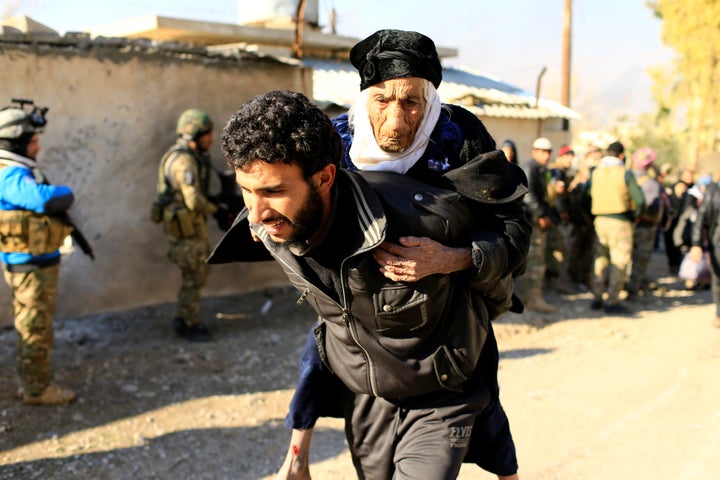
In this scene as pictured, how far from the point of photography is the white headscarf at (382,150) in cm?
214

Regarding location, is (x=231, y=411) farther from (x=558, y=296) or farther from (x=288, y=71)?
(x=558, y=296)

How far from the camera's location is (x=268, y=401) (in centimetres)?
492

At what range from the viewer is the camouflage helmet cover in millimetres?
4367

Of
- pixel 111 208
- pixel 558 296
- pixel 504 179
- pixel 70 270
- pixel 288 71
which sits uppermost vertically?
pixel 288 71

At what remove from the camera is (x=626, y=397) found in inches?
199

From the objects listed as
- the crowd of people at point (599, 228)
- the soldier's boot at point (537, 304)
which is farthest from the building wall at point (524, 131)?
the soldier's boot at point (537, 304)

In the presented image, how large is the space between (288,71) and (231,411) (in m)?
4.22

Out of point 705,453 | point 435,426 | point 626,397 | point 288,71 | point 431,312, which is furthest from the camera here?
point 288,71

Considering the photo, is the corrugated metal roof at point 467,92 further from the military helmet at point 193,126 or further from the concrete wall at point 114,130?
the military helmet at point 193,126

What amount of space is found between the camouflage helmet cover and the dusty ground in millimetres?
1839

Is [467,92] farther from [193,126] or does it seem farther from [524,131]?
[193,126]

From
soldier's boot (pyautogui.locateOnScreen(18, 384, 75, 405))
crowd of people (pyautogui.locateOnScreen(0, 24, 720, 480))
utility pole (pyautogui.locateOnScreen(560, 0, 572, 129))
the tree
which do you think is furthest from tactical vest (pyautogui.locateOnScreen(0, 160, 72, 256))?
the tree

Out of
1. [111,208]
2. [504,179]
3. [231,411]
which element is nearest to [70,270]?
[111,208]

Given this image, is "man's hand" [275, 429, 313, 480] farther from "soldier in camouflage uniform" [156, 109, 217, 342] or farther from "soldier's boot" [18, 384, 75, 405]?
"soldier in camouflage uniform" [156, 109, 217, 342]
